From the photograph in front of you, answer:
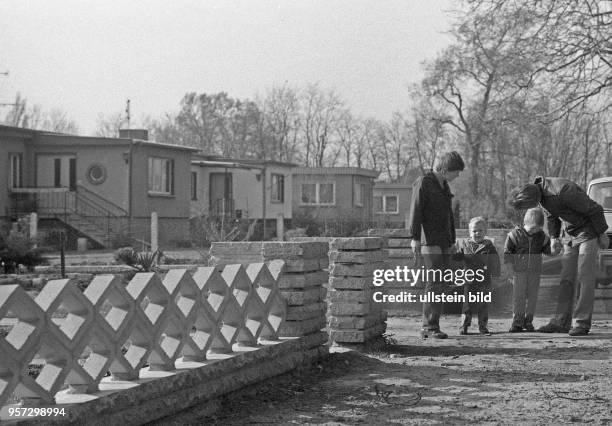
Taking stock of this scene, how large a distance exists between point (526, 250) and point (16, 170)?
107ft

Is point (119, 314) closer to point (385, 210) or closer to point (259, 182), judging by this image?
point (259, 182)

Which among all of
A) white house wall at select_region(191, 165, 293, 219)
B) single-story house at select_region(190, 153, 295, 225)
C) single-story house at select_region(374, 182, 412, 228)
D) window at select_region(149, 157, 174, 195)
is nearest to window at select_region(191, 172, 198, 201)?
single-story house at select_region(190, 153, 295, 225)

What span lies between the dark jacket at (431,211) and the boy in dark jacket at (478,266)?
59cm

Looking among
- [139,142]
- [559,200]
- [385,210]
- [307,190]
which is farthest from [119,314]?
[385,210]

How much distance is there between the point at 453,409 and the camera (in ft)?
23.3

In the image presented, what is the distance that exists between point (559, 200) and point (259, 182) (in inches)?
1706

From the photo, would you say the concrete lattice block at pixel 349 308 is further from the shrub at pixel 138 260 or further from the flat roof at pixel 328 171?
the flat roof at pixel 328 171

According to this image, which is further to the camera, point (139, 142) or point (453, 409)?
point (139, 142)

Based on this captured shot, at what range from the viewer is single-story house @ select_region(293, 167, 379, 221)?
61.6 m

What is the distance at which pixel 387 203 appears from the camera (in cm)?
7450

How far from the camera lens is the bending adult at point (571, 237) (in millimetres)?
11109

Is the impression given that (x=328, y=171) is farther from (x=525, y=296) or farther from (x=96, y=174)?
(x=525, y=296)

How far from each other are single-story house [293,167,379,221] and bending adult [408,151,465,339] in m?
49.4

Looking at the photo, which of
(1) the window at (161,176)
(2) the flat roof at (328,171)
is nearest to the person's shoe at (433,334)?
(1) the window at (161,176)
